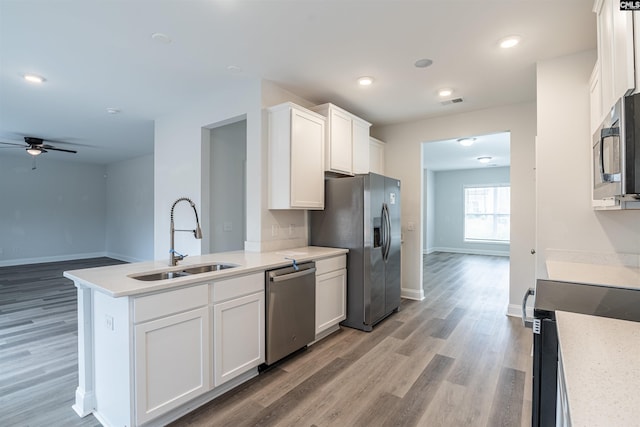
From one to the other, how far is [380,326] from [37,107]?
5.23 meters

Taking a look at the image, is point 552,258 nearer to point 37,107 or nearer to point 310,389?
point 310,389

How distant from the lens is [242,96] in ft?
11.3

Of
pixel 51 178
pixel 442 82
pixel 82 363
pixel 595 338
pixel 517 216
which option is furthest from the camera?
pixel 51 178

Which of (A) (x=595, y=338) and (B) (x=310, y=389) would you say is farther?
(B) (x=310, y=389)

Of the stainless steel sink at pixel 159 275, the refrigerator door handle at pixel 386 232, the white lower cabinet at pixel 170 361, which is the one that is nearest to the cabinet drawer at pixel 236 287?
the white lower cabinet at pixel 170 361

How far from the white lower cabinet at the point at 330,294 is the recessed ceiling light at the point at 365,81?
1909mm

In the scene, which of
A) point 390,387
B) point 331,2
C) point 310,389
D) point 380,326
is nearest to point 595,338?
point 390,387

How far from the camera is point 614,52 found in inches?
58.7

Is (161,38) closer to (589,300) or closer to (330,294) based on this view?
(330,294)

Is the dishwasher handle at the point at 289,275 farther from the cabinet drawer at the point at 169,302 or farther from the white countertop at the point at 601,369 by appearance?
the white countertop at the point at 601,369

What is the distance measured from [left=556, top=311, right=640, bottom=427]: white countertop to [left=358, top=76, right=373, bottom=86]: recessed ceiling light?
2.75m

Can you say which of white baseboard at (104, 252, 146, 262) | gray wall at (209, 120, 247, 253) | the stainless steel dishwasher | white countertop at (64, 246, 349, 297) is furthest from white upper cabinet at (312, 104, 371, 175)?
white baseboard at (104, 252, 146, 262)

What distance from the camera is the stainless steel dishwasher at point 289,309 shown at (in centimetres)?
257

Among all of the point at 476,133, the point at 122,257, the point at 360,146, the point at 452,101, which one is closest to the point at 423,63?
the point at 452,101
